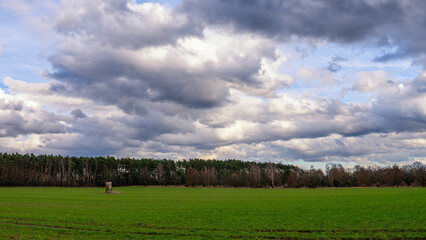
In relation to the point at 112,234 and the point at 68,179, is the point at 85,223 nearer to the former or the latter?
the point at 112,234

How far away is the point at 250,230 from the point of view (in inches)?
1077

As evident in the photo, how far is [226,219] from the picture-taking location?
34344 mm

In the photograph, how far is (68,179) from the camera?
185 meters

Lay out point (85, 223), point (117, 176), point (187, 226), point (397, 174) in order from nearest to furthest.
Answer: point (187, 226), point (85, 223), point (397, 174), point (117, 176)

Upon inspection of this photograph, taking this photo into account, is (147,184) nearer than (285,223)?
No

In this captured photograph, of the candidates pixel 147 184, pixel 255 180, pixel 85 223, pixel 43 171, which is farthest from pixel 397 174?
pixel 43 171

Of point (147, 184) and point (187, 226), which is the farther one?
point (147, 184)

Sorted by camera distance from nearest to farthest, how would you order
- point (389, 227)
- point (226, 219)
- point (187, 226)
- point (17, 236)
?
1. point (17, 236)
2. point (389, 227)
3. point (187, 226)
4. point (226, 219)

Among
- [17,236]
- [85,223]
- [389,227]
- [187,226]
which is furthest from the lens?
[85,223]

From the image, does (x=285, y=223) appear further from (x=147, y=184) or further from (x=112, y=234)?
(x=147, y=184)

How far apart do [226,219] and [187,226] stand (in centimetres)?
584

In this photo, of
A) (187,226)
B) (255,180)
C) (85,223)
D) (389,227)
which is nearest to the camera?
(389,227)

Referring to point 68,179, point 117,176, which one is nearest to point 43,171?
point 68,179

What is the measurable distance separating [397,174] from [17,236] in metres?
164
